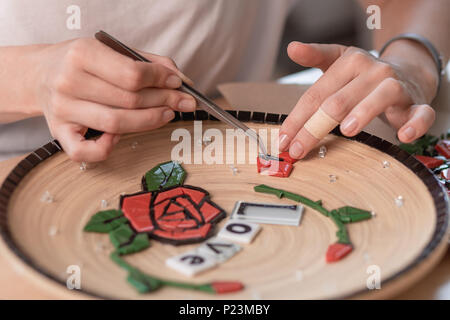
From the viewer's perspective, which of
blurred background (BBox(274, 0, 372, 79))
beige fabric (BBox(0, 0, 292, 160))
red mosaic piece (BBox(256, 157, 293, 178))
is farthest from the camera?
blurred background (BBox(274, 0, 372, 79))

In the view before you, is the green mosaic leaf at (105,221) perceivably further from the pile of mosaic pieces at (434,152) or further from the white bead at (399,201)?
the pile of mosaic pieces at (434,152)

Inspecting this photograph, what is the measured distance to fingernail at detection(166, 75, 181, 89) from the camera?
62cm

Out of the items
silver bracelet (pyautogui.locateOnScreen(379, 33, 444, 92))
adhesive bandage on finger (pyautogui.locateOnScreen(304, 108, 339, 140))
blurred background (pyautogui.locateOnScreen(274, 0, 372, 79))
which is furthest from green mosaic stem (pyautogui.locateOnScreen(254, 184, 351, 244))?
blurred background (pyautogui.locateOnScreen(274, 0, 372, 79))

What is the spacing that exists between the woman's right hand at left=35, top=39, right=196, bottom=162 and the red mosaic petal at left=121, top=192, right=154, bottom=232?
0.24 ft

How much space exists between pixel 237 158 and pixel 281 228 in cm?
18

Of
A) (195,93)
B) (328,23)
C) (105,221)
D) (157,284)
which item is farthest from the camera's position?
(328,23)

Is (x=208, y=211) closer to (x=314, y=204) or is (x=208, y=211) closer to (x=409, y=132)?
(x=314, y=204)

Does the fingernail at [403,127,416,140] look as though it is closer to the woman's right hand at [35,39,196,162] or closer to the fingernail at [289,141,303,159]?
the fingernail at [289,141,303,159]

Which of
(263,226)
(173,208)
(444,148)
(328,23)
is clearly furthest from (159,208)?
(328,23)

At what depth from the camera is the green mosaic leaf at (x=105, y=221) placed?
53 cm

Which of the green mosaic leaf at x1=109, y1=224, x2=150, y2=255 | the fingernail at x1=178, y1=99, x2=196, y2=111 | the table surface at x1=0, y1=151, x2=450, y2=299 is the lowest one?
the table surface at x1=0, y1=151, x2=450, y2=299

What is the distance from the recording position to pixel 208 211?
0.56 meters

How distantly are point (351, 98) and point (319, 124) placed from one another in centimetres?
5

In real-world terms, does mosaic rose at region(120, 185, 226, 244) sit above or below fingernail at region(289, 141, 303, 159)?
below
